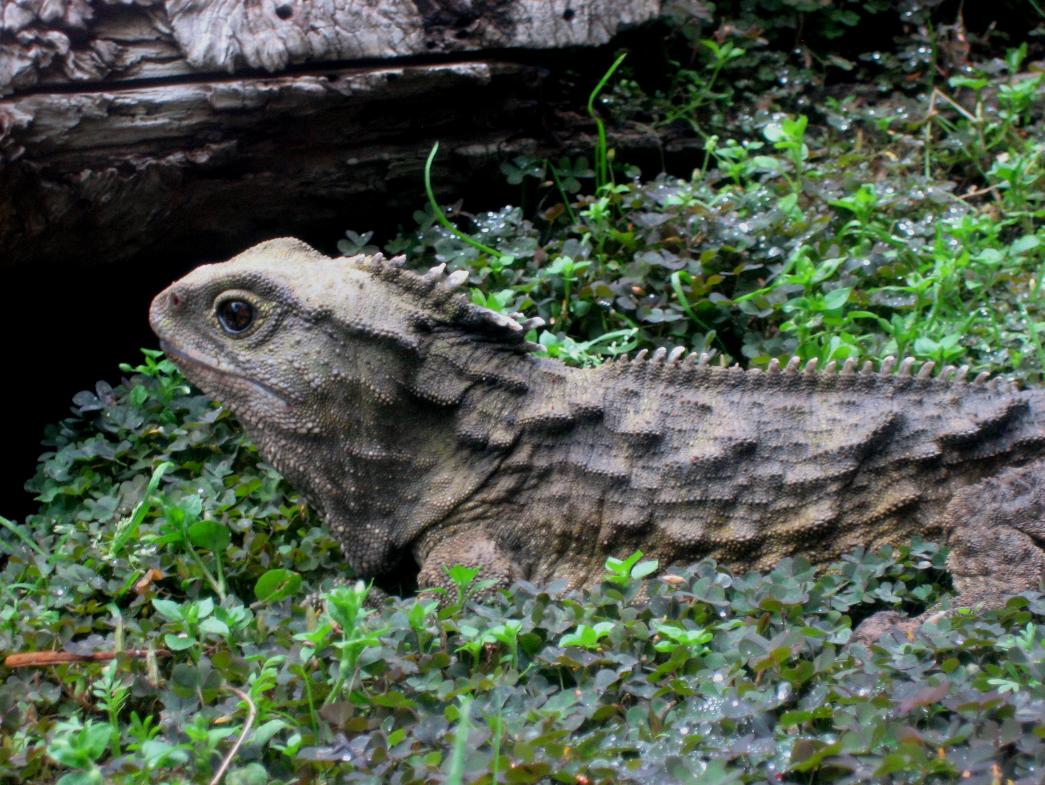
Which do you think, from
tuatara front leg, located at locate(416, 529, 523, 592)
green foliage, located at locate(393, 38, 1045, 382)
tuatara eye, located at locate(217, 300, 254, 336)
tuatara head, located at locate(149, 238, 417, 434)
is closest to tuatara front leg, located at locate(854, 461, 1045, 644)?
green foliage, located at locate(393, 38, 1045, 382)

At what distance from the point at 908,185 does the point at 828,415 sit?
2.77 meters

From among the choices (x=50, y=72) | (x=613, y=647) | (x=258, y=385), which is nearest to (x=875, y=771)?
(x=613, y=647)

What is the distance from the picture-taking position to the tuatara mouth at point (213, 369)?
12.8ft

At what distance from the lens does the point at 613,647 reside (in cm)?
299

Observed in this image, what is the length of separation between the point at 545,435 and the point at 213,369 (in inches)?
47.7

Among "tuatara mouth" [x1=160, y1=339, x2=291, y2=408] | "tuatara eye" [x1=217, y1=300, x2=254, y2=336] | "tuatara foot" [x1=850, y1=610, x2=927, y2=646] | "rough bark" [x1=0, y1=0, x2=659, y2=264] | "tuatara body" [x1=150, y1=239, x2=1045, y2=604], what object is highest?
"rough bark" [x1=0, y1=0, x2=659, y2=264]

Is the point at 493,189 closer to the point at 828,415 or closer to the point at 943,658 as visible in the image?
the point at 828,415

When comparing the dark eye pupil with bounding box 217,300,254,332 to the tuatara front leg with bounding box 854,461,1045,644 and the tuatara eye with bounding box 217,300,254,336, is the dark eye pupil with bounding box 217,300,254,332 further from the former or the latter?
the tuatara front leg with bounding box 854,461,1045,644

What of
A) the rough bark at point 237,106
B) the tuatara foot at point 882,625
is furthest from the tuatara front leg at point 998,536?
the rough bark at point 237,106

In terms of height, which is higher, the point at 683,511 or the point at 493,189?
the point at 493,189

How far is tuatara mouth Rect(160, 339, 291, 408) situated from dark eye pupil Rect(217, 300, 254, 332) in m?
0.14

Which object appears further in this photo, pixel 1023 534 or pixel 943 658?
pixel 1023 534

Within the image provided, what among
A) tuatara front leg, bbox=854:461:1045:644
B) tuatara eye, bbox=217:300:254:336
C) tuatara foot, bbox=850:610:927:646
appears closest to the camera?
tuatara foot, bbox=850:610:927:646

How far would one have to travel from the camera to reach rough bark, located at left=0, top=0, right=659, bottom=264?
4988mm
